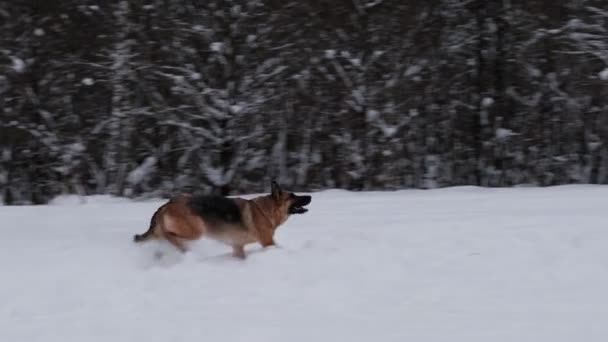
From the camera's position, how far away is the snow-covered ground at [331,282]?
5.47m

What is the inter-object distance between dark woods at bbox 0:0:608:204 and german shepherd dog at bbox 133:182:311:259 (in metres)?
4.68

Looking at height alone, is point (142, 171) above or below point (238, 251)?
below

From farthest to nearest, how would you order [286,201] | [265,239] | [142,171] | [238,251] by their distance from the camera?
[142,171], [286,201], [265,239], [238,251]

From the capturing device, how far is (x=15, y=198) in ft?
40.5

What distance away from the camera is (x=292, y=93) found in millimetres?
12297

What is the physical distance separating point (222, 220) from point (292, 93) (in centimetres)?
556

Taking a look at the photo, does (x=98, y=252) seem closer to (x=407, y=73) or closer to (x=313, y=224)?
(x=313, y=224)

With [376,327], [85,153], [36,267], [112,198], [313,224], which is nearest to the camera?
[376,327]

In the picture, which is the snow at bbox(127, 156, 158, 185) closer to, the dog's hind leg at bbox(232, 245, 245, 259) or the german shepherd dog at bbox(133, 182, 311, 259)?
the german shepherd dog at bbox(133, 182, 311, 259)

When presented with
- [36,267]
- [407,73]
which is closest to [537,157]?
[407,73]

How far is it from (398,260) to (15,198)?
322 inches

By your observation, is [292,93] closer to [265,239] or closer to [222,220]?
[265,239]

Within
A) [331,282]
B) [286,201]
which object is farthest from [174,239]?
[331,282]

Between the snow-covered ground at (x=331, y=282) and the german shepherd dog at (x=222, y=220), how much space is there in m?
0.18
